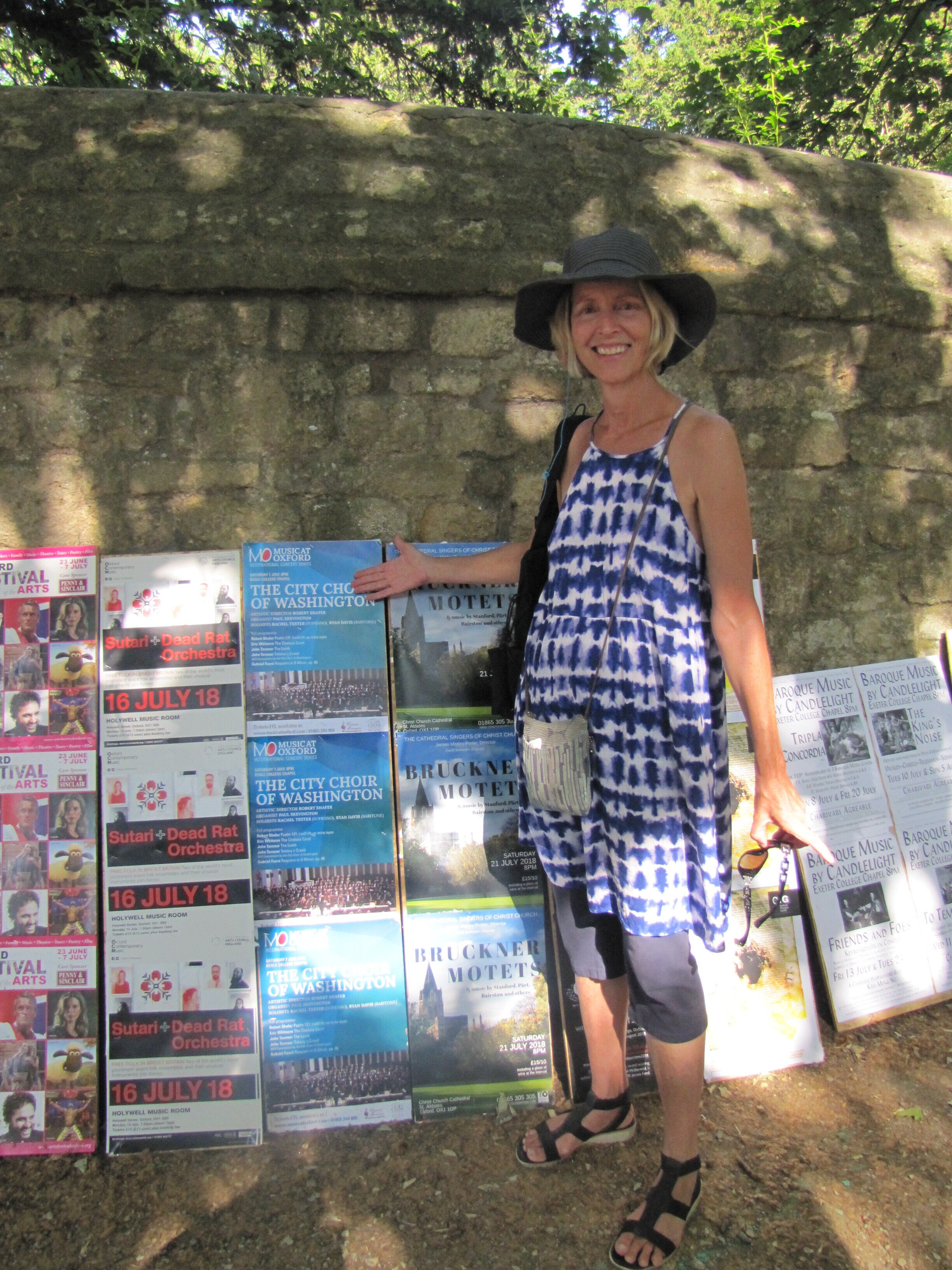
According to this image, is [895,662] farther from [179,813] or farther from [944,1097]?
[179,813]

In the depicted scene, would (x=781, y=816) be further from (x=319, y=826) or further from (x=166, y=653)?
(x=166, y=653)

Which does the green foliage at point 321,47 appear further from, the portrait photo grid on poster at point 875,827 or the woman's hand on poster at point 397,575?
the portrait photo grid on poster at point 875,827

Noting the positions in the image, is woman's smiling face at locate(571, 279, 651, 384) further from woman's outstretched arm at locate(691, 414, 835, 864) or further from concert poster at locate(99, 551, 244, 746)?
concert poster at locate(99, 551, 244, 746)

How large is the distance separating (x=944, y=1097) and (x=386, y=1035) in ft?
4.86

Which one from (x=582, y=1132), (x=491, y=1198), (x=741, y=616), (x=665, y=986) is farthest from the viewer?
(x=582, y=1132)

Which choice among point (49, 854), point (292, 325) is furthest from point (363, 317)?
point (49, 854)

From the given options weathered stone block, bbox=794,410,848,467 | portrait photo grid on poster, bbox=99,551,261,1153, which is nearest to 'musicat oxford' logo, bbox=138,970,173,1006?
portrait photo grid on poster, bbox=99,551,261,1153

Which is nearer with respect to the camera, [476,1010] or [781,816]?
[781,816]

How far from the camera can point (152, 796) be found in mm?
2395

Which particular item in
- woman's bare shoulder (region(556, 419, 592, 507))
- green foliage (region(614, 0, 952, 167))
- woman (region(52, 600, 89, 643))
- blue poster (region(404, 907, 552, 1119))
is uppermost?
green foliage (region(614, 0, 952, 167))

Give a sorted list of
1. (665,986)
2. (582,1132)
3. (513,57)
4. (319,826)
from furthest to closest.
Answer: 1. (513,57)
2. (319,826)
3. (582,1132)
4. (665,986)

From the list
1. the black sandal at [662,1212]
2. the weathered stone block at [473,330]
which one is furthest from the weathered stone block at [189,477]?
the black sandal at [662,1212]

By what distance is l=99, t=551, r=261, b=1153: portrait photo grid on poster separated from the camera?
7.54 ft

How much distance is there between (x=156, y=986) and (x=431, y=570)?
1.26 metres
